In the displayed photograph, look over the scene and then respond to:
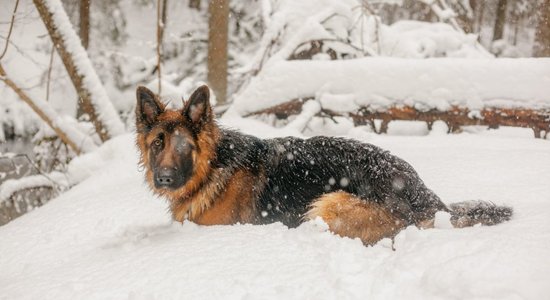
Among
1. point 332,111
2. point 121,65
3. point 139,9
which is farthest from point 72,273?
point 139,9

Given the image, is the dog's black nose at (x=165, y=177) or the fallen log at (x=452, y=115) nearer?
the dog's black nose at (x=165, y=177)

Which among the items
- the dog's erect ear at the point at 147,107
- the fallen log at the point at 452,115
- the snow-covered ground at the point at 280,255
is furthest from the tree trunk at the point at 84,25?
the dog's erect ear at the point at 147,107

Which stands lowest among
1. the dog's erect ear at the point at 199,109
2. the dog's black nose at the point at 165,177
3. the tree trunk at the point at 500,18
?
the dog's black nose at the point at 165,177

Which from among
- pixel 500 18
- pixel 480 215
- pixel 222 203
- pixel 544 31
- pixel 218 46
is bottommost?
pixel 222 203

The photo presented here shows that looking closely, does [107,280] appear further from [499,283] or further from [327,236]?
[499,283]

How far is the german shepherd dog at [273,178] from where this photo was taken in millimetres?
3531

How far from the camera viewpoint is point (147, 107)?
4125 millimetres

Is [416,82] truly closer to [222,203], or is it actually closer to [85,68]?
[222,203]

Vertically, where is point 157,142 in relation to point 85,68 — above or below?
below

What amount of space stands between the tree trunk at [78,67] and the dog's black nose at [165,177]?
17.7ft

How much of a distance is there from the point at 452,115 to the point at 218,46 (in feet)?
20.7

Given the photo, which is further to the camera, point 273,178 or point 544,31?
point 544,31

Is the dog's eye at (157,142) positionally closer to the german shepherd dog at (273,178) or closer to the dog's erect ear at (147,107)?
the german shepherd dog at (273,178)

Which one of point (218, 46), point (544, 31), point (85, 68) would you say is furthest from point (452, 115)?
point (85, 68)
